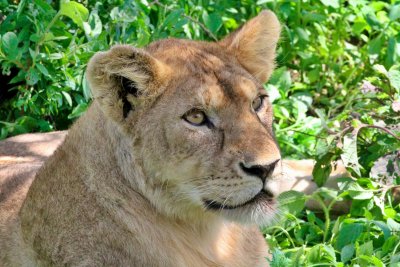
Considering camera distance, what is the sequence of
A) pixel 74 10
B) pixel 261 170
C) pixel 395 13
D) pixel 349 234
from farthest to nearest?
pixel 395 13 → pixel 74 10 → pixel 349 234 → pixel 261 170

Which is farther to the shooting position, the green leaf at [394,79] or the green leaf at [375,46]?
the green leaf at [375,46]

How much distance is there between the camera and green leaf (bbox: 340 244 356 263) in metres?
3.68

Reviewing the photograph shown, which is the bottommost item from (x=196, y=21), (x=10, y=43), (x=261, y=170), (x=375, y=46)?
(x=375, y=46)

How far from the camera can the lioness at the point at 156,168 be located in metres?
2.94

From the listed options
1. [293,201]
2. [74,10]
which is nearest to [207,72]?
[74,10]

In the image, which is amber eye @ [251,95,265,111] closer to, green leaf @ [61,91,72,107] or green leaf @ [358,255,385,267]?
green leaf @ [358,255,385,267]

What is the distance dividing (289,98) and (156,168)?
8.06 ft

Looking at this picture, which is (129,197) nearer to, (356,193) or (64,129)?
(356,193)

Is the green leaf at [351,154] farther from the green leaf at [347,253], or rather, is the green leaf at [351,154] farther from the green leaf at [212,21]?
the green leaf at [212,21]

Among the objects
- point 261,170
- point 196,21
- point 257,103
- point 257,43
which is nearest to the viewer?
point 261,170

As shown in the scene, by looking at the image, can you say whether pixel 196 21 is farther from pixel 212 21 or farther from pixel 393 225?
pixel 393 225

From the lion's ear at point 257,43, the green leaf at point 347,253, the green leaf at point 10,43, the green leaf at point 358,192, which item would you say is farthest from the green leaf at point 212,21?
the green leaf at point 347,253

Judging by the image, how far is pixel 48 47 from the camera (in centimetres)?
439

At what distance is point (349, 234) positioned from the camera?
153 inches
